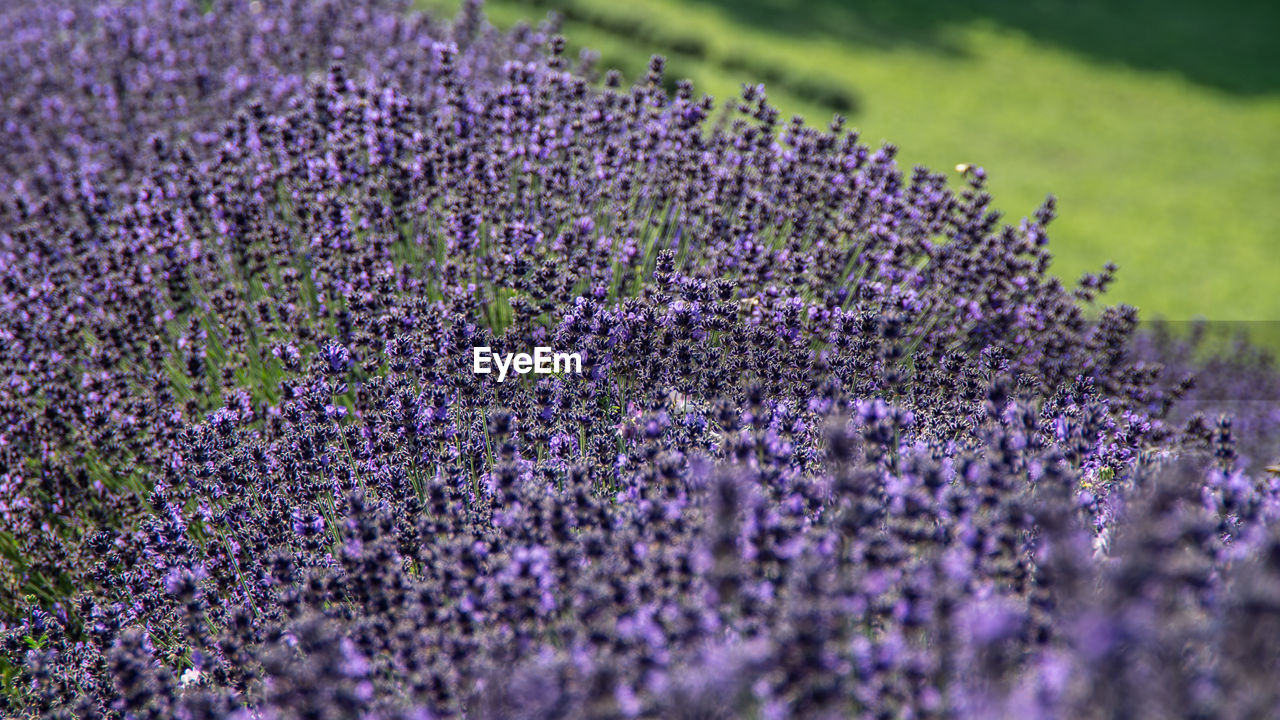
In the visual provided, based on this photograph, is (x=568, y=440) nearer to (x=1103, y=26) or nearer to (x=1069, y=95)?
(x=1069, y=95)

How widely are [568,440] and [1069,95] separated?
1203cm

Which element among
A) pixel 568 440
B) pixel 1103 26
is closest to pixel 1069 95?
pixel 1103 26

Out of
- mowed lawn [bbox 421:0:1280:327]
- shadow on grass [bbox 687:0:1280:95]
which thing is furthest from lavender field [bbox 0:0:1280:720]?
shadow on grass [bbox 687:0:1280:95]

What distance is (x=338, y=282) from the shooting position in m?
3.87

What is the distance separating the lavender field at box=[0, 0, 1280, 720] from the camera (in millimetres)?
1744

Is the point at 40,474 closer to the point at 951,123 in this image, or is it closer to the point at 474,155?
the point at 474,155

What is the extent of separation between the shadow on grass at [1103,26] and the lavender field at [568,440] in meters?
9.24

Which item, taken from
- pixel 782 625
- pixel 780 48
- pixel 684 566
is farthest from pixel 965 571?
pixel 780 48

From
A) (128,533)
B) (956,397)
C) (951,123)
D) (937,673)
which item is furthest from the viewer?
(951,123)

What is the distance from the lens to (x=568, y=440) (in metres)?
3.03

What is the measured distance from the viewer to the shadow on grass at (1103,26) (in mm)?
13648

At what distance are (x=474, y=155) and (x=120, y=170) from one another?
266cm

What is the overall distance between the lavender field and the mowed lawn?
3.58 meters

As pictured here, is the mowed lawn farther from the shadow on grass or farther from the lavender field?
the lavender field
